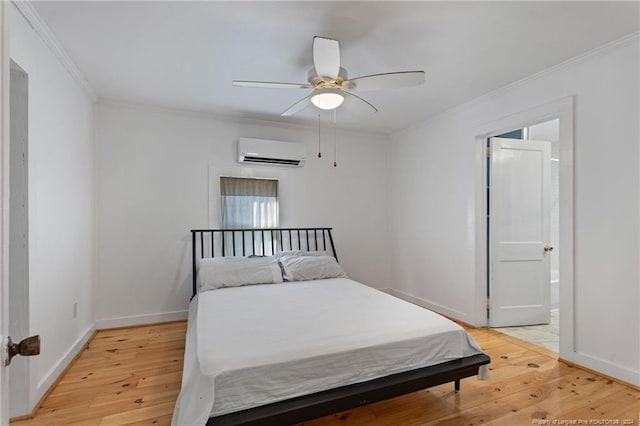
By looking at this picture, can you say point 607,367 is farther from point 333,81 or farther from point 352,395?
point 333,81

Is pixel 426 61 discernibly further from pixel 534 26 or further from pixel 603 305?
pixel 603 305

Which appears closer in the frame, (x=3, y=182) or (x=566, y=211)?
(x=3, y=182)

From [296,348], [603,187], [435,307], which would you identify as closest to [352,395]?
[296,348]

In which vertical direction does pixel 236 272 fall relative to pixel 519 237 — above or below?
below

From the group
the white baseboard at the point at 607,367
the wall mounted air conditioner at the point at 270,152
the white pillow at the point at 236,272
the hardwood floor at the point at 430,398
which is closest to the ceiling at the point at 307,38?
the wall mounted air conditioner at the point at 270,152

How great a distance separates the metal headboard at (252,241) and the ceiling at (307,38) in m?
1.66

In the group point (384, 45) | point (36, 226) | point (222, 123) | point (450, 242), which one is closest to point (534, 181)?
point (450, 242)

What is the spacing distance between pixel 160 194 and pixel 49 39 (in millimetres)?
1809

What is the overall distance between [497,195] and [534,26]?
6.09ft

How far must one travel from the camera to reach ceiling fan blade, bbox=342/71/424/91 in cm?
210

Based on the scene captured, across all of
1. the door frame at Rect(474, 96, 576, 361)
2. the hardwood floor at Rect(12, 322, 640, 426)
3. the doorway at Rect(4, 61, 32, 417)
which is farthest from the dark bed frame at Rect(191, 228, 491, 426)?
the doorway at Rect(4, 61, 32, 417)

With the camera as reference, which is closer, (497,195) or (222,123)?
(497,195)

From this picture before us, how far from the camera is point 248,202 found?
408 centimetres

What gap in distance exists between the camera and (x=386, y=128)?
15.2 ft
